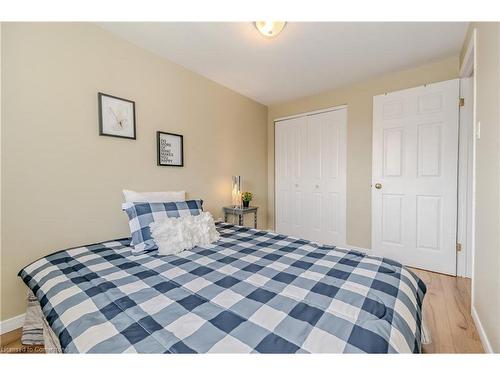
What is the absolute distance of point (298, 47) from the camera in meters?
2.11

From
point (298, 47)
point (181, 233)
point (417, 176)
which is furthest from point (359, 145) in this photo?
point (181, 233)

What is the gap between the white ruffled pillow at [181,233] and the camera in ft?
4.89

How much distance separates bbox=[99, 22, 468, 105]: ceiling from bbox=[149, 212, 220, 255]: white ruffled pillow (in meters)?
1.59

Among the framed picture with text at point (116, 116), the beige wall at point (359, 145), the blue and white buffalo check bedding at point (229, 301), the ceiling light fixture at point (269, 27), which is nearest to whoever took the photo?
the blue and white buffalo check bedding at point (229, 301)

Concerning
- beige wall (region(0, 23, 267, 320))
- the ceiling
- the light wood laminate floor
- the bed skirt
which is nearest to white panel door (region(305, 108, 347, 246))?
the ceiling

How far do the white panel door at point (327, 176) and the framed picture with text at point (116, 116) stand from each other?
2.44 meters

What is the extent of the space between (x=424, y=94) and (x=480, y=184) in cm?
149

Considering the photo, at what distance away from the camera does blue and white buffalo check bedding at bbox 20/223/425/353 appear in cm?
69

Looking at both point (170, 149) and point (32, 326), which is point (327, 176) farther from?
point (32, 326)

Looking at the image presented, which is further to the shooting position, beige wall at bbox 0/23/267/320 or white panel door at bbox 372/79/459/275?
white panel door at bbox 372/79/459/275

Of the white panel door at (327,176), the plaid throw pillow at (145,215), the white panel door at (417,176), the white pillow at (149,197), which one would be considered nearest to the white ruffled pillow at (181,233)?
the plaid throw pillow at (145,215)

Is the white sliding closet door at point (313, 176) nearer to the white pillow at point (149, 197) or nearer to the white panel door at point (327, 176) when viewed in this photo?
the white panel door at point (327, 176)

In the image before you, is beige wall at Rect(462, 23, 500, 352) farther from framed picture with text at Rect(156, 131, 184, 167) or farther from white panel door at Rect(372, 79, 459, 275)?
framed picture with text at Rect(156, 131, 184, 167)
